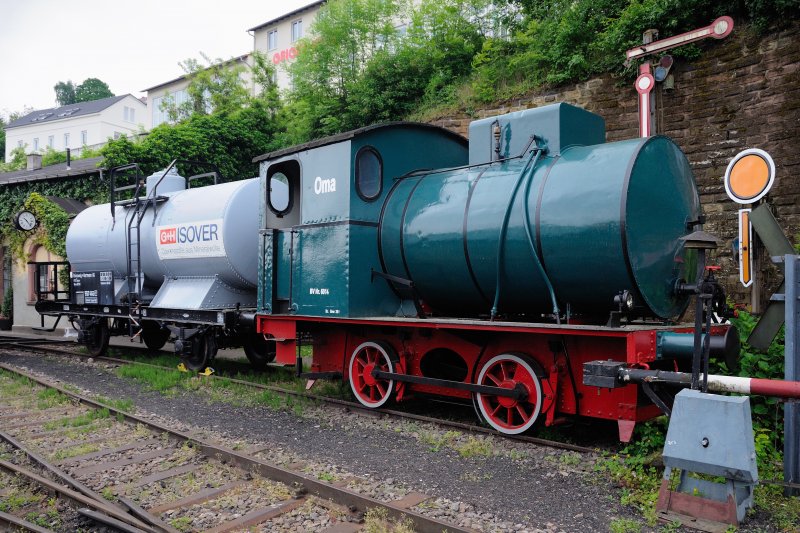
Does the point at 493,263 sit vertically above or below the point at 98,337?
above

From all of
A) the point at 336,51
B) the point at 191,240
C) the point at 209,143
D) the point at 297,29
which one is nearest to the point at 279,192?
the point at 191,240

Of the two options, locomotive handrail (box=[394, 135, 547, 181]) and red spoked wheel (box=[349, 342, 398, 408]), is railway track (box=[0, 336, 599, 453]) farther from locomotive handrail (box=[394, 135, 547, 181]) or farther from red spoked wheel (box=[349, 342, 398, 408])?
locomotive handrail (box=[394, 135, 547, 181])

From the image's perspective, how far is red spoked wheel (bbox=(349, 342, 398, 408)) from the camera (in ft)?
24.2

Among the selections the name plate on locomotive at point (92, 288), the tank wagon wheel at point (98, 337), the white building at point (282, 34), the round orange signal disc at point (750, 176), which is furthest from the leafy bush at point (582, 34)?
the white building at point (282, 34)

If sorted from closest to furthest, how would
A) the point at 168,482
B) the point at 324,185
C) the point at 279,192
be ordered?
the point at 168,482 < the point at 324,185 < the point at 279,192

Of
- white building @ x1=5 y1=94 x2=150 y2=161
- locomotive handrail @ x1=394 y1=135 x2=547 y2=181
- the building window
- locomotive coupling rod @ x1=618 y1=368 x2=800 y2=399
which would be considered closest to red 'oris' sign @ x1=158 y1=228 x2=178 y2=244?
locomotive handrail @ x1=394 y1=135 x2=547 y2=181

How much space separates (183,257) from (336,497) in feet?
23.9

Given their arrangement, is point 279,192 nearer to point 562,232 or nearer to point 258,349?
point 258,349

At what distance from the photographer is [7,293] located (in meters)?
22.0

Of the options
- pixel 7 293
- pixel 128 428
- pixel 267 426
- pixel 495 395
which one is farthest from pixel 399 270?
pixel 7 293

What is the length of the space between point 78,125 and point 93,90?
2357 centimetres

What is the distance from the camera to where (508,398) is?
6.23 metres

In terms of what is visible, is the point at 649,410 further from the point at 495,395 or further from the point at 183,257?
the point at 183,257

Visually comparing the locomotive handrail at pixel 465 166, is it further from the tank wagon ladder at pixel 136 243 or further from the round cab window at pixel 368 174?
the tank wagon ladder at pixel 136 243
